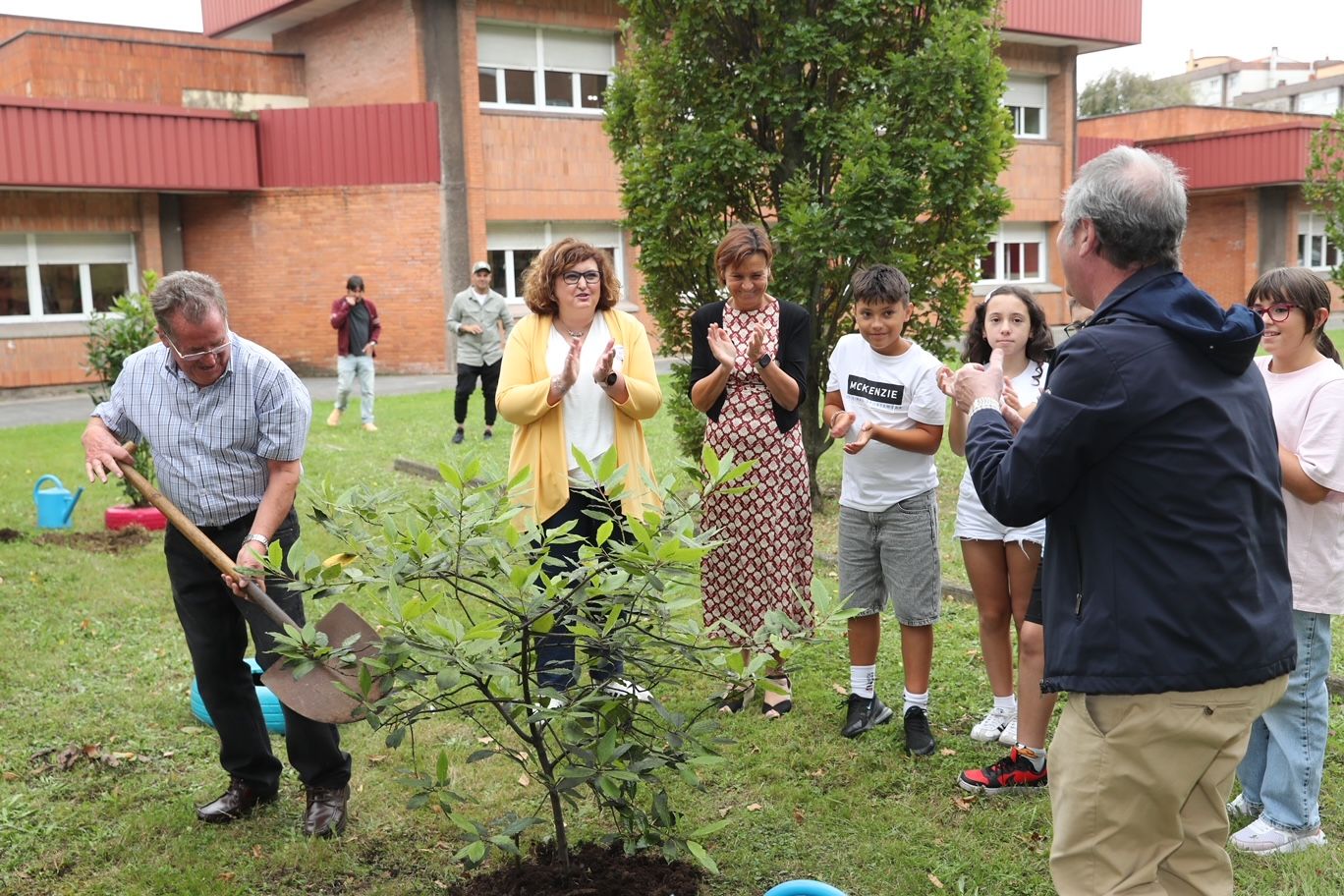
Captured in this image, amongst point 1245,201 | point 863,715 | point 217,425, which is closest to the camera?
point 217,425

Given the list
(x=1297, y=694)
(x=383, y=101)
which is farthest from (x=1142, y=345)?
(x=383, y=101)

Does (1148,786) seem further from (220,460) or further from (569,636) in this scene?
(220,460)

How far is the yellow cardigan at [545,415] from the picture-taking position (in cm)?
483

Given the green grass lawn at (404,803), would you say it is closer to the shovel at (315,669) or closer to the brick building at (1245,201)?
the shovel at (315,669)

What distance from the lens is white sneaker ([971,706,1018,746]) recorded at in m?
4.96

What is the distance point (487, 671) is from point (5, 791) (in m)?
2.93

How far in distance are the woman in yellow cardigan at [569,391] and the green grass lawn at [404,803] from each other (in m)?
0.92

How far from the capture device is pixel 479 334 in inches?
525

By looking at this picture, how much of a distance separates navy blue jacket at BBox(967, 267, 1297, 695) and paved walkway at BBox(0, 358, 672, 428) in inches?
606

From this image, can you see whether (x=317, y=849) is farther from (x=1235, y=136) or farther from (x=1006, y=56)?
(x=1235, y=136)

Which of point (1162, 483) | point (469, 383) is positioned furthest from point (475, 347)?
point (1162, 483)

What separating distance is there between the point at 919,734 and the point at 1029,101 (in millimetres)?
28528

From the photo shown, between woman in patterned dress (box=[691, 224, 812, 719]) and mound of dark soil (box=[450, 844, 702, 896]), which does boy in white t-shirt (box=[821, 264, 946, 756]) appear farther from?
mound of dark soil (box=[450, 844, 702, 896])

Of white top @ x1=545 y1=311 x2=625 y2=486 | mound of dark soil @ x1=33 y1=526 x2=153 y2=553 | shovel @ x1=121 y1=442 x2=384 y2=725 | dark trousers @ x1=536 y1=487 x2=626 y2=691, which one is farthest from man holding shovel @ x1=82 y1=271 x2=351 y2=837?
mound of dark soil @ x1=33 y1=526 x2=153 y2=553
